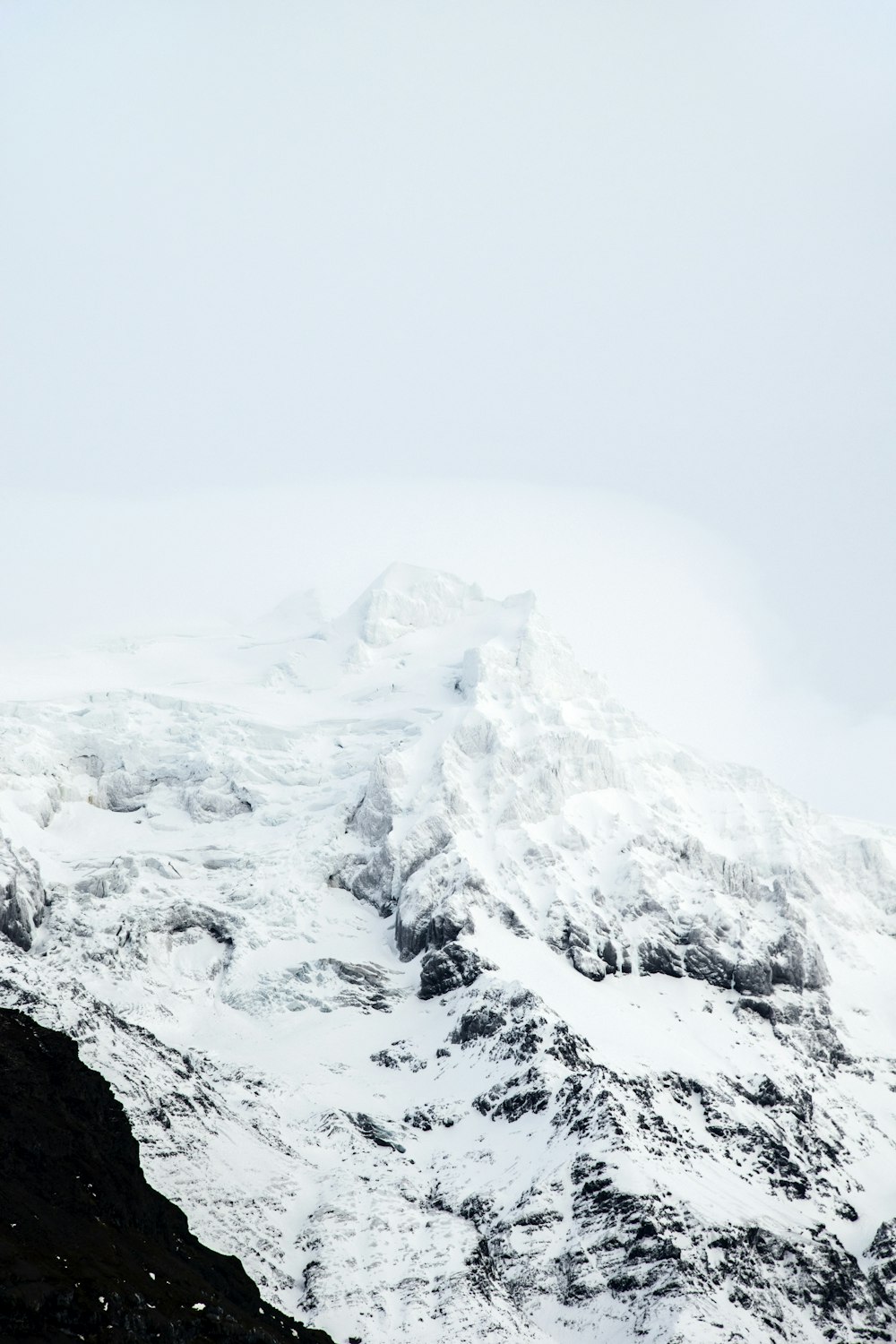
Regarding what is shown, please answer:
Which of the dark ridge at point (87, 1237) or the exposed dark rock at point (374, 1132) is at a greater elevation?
the dark ridge at point (87, 1237)

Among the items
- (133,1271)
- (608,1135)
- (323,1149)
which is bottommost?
(323,1149)

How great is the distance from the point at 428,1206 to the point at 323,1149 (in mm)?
17765

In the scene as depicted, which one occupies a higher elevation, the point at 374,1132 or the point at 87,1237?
the point at 87,1237

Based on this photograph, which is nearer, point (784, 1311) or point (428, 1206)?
point (784, 1311)

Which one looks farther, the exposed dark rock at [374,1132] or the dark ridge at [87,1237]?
the exposed dark rock at [374,1132]

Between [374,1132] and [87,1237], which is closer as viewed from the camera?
[87,1237]

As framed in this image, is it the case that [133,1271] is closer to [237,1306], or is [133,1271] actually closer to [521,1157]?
[237,1306]

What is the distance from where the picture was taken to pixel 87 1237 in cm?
10638

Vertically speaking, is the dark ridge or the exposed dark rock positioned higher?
the dark ridge

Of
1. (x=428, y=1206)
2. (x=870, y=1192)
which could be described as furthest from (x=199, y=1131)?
(x=870, y=1192)

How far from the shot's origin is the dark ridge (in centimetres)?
8825

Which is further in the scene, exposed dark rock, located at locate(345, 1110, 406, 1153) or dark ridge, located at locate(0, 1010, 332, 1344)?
exposed dark rock, located at locate(345, 1110, 406, 1153)

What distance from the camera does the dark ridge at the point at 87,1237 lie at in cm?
8825

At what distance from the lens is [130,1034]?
182500 millimetres
